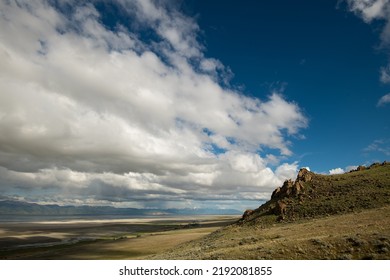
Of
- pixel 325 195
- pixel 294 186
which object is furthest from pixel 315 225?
pixel 294 186

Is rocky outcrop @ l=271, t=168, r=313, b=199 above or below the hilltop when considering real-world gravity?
above

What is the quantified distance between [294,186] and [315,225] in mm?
27718

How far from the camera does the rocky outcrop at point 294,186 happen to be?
7000cm

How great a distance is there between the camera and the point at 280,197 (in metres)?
72.6

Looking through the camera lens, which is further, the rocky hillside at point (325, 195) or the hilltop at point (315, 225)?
the rocky hillside at point (325, 195)

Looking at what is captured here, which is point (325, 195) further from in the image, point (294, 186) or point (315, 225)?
point (315, 225)

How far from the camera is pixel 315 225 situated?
44125 mm

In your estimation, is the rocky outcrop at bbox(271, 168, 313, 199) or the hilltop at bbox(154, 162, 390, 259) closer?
the hilltop at bbox(154, 162, 390, 259)

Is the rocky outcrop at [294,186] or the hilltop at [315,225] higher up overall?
the rocky outcrop at [294,186]

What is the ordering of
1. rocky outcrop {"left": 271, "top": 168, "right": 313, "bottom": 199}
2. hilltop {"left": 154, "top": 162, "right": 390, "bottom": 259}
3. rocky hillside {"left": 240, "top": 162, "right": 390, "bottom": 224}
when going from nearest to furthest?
hilltop {"left": 154, "top": 162, "right": 390, "bottom": 259}, rocky hillside {"left": 240, "top": 162, "right": 390, "bottom": 224}, rocky outcrop {"left": 271, "top": 168, "right": 313, "bottom": 199}

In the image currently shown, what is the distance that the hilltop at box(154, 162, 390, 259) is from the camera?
1097 inches
